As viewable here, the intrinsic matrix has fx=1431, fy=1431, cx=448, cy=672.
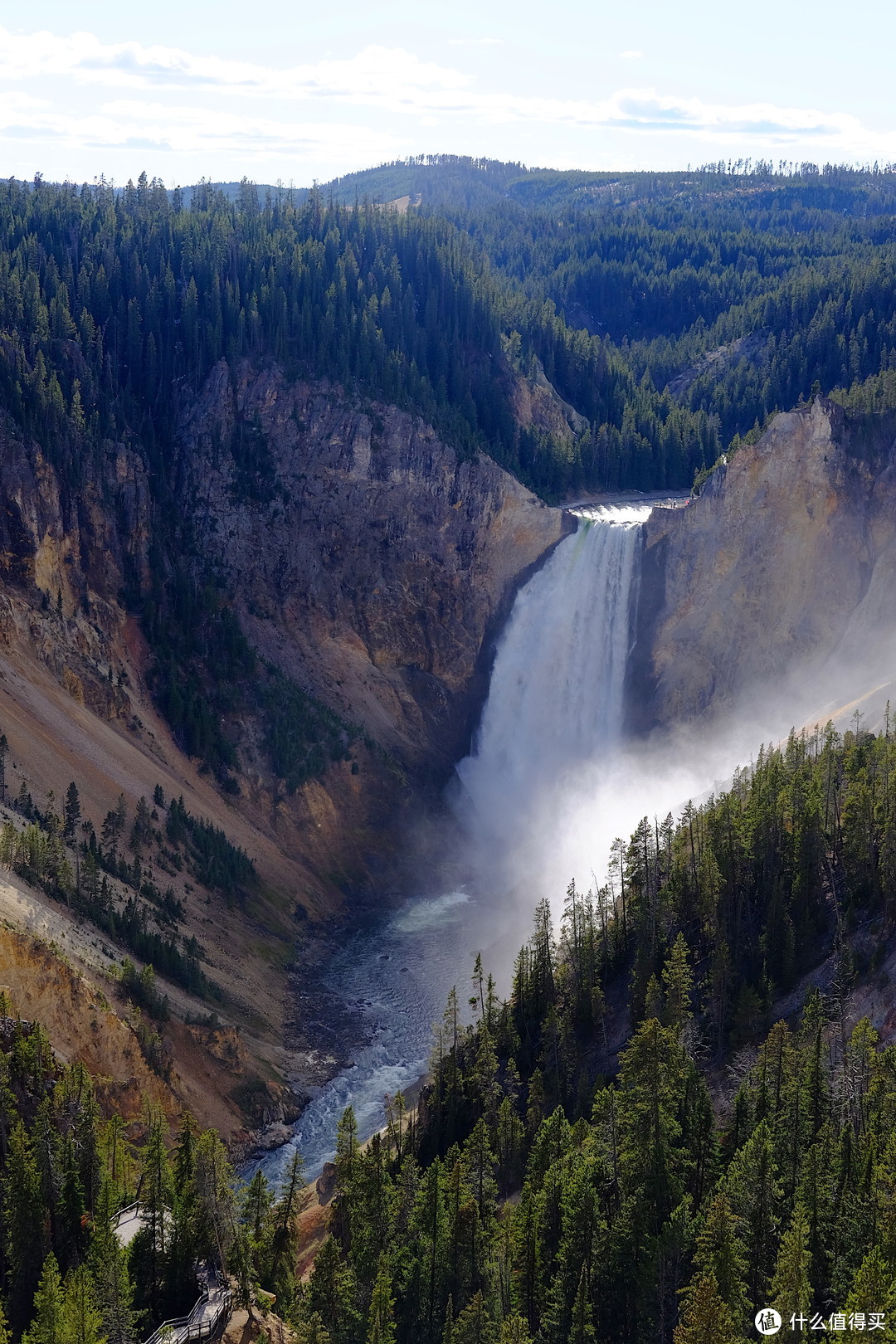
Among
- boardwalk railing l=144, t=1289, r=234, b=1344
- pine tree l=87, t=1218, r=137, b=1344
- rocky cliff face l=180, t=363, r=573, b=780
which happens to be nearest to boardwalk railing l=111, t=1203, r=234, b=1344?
boardwalk railing l=144, t=1289, r=234, b=1344

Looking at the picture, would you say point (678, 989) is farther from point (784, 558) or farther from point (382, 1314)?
point (784, 558)

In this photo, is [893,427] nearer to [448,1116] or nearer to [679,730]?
[679,730]

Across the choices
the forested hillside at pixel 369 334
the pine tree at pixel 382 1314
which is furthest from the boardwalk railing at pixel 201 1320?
the forested hillside at pixel 369 334

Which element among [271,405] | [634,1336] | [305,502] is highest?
[271,405]

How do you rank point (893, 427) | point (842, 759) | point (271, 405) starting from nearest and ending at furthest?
point (842, 759) → point (893, 427) → point (271, 405)

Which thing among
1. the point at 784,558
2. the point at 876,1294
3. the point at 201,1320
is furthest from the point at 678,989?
the point at 784,558

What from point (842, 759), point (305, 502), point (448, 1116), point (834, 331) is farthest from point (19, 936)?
point (834, 331)
